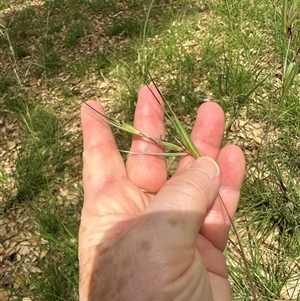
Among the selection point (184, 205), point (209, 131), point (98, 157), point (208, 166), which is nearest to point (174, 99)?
point (209, 131)

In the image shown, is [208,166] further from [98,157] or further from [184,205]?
[98,157]

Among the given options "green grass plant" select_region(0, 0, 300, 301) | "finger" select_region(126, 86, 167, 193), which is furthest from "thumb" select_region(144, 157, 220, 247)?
"finger" select_region(126, 86, 167, 193)

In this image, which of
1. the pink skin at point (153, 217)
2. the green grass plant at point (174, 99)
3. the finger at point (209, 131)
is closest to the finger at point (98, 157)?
the pink skin at point (153, 217)

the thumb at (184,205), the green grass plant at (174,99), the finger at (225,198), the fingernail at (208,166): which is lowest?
the green grass plant at (174,99)

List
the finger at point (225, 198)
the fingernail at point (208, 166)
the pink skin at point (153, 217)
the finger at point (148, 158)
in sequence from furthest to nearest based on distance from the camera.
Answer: the finger at point (148, 158), the finger at point (225, 198), the fingernail at point (208, 166), the pink skin at point (153, 217)

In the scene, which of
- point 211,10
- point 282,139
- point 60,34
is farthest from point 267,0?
point 60,34

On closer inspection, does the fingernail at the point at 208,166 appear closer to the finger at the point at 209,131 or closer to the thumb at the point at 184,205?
the thumb at the point at 184,205

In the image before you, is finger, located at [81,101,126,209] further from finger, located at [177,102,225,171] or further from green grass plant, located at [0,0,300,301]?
finger, located at [177,102,225,171]

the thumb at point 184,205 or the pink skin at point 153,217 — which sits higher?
the thumb at point 184,205
